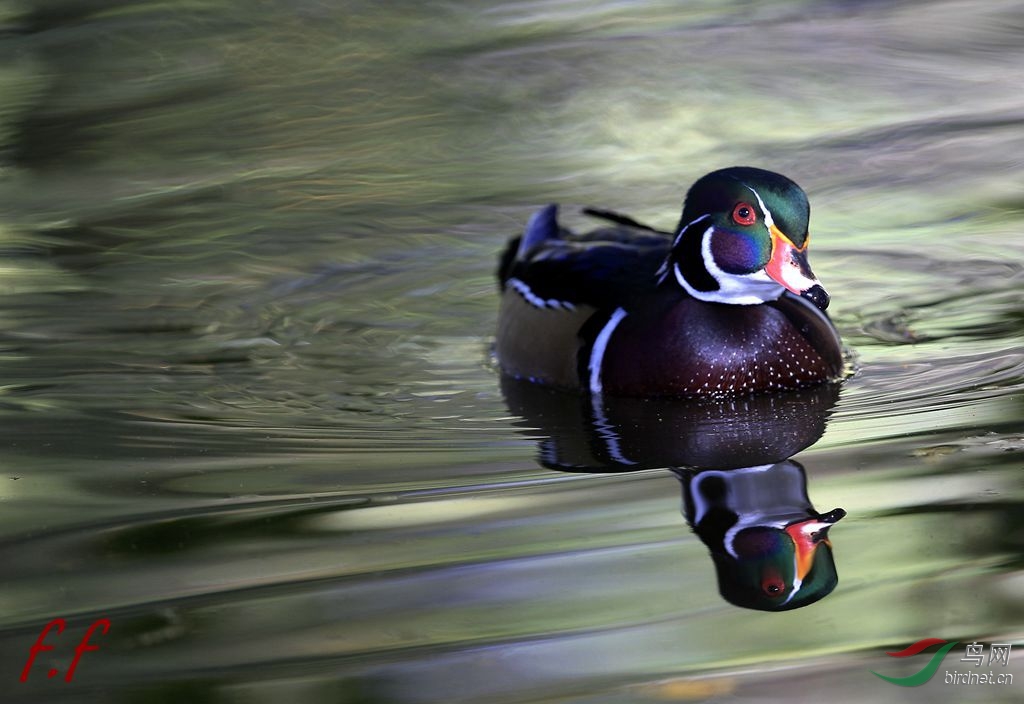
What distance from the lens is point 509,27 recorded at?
12008mm

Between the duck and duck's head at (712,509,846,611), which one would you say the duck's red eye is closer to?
the duck

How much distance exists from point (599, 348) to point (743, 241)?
704 mm

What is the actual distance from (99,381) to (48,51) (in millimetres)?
6208

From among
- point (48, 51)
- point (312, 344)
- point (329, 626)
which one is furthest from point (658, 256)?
point (48, 51)

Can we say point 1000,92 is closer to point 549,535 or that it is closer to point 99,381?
point 99,381

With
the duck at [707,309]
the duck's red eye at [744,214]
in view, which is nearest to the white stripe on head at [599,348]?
the duck at [707,309]

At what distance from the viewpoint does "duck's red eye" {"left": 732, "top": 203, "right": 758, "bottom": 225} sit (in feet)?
20.2

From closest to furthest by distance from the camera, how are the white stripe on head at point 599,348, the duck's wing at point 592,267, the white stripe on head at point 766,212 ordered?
the white stripe on head at point 766,212 → the white stripe on head at point 599,348 → the duck's wing at point 592,267

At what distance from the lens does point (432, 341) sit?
756cm

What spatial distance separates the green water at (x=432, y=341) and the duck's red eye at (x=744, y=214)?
755mm

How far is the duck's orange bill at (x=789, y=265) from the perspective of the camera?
19.6ft
